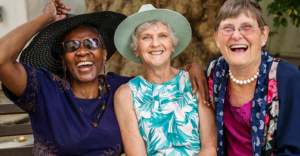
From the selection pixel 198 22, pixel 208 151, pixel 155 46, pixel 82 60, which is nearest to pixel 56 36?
pixel 82 60

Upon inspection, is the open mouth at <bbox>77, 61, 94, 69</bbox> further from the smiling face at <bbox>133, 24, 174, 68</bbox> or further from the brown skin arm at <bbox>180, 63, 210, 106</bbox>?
the brown skin arm at <bbox>180, 63, 210, 106</bbox>

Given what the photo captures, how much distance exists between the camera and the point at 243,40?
1922mm

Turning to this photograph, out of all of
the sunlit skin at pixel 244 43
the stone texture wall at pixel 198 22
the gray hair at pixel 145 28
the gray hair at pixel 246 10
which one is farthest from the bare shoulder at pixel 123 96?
the stone texture wall at pixel 198 22

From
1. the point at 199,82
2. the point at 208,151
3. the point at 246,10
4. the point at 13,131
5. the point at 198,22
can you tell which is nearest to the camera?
the point at 246,10

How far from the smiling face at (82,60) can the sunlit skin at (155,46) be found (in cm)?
44

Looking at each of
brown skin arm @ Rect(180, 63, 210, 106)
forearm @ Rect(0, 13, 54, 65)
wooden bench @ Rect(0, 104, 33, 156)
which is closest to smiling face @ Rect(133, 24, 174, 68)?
brown skin arm @ Rect(180, 63, 210, 106)

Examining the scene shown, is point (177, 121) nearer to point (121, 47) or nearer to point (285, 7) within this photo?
point (121, 47)

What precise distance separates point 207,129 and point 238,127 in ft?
0.98

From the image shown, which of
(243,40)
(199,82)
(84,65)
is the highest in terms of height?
(243,40)

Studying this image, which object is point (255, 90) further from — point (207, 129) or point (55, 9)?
point (55, 9)

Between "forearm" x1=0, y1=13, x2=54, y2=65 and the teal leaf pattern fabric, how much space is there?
101 cm

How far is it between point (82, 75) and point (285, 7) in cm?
304

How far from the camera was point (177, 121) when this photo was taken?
2.37m

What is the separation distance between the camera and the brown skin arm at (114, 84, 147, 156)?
2.33 meters
